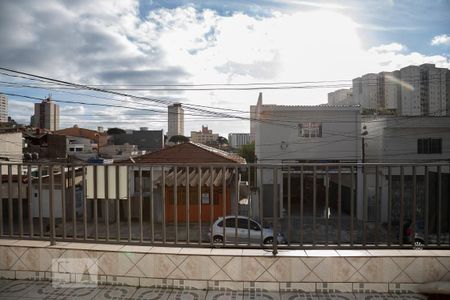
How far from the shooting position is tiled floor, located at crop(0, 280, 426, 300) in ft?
9.96

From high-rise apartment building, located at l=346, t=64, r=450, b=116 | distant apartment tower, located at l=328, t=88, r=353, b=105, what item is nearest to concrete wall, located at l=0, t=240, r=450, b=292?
high-rise apartment building, located at l=346, t=64, r=450, b=116

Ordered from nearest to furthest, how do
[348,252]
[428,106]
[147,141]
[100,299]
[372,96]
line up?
1. [100,299]
2. [348,252]
3. [428,106]
4. [372,96]
5. [147,141]

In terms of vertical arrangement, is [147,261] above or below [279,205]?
below

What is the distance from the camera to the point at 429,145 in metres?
20.7

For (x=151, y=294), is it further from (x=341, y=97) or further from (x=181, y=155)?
(x=341, y=97)

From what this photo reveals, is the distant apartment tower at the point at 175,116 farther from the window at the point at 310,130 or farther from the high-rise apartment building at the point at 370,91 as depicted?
the high-rise apartment building at the point at 370,91

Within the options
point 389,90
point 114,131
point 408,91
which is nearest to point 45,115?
point 114,131

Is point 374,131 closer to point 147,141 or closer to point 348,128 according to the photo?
point 348,128

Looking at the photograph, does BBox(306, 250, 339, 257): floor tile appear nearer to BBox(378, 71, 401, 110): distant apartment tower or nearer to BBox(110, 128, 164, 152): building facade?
BBox(378, 71, 401, 110): distant apartment tower

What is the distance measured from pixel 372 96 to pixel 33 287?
31612 millimetres

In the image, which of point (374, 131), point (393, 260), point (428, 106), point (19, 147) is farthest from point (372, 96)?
point (393, 260)

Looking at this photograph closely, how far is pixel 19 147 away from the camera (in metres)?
24.2

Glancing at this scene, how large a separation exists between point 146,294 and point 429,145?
21.6m

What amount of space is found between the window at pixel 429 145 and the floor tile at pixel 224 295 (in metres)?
20.7
